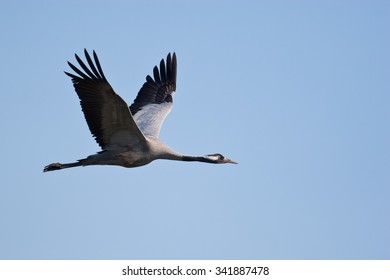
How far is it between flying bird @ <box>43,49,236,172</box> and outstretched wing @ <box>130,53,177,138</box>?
0.02 m

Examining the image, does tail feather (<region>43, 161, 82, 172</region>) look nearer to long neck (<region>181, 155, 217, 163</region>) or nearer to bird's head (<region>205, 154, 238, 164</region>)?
long neck (<region>181, 155, 217, 163</region>)

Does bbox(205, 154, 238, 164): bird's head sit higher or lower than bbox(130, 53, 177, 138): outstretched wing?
lower

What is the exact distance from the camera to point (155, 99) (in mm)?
19969

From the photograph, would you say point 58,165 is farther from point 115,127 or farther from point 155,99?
point 155,99

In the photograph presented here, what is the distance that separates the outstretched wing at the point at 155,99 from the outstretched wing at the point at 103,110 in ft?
5.16

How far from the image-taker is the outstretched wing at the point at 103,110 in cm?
1502

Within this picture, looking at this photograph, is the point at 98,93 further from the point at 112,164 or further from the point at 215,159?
the point at 215,159

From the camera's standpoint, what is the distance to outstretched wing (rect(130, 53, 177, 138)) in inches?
723

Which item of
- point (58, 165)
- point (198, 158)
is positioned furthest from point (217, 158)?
point (58, 165)

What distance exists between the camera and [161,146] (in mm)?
16750

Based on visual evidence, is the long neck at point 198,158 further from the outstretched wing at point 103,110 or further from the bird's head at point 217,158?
the outstretched wing at point 103,110

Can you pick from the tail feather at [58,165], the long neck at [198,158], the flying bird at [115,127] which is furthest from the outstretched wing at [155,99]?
the tail feather at [58,165]

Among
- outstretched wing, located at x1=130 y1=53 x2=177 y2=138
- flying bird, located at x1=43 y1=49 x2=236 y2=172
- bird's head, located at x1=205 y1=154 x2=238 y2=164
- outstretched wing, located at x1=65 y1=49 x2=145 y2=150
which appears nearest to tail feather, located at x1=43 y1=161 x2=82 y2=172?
flying bird, located at x1=43 y1=49 x2=236 y2=172
